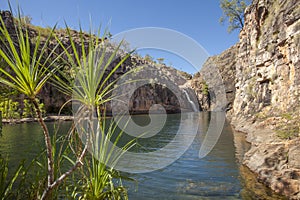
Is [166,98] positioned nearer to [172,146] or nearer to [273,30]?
[273,30]

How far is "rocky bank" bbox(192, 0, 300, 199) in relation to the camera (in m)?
8.02

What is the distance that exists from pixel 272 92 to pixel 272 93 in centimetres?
9

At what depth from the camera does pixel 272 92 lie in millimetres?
20875

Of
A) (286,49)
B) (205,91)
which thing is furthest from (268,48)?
(205,91)

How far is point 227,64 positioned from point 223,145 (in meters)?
43.6

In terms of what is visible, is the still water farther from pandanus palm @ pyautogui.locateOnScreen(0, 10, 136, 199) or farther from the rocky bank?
pandanus palm @ pyautogui.locateOnScreen(0, 10, 136, 199)

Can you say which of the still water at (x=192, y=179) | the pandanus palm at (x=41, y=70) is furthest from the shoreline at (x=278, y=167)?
the pandanus palm at (x=41, y=70)

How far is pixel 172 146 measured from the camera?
15.8 meters

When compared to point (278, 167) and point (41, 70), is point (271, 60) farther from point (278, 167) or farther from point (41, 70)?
point (41, 70)

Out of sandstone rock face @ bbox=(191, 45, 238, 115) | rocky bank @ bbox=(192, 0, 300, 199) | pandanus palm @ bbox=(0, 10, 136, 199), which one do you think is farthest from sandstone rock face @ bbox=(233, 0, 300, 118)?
sandstone rock face @ bbox=(191, 45, 238, 115)

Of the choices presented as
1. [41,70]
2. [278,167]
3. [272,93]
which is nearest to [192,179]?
[278,167]

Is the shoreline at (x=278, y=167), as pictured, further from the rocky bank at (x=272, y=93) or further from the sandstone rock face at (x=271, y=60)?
the sandstone rock face at (x=271, y=60)

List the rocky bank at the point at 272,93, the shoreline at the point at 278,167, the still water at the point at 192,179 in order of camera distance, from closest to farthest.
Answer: the shoreline at the point at 278,167 < the still water at the point at 192,179 < the rocky bank at the point at 272,93

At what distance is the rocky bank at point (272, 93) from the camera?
8.02 metres
